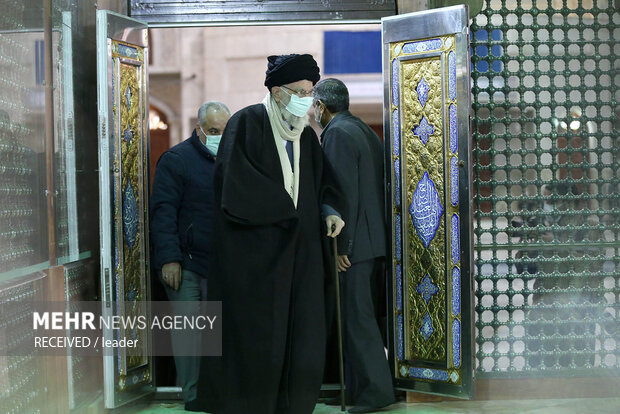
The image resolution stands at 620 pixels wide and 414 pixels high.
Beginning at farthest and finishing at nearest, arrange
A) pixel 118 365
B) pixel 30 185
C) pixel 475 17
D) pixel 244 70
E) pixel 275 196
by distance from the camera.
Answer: pixel 244 70, pixel 475 17, pixel 118 365, pixel 275 196, pixel 30 185

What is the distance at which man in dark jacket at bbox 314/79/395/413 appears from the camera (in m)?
5.04

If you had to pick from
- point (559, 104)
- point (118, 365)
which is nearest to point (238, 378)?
point (118, 365)

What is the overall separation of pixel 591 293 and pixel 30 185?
134 inches

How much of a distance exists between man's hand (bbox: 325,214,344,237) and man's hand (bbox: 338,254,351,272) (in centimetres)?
28

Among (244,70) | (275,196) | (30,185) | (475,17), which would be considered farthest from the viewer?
(244,70)

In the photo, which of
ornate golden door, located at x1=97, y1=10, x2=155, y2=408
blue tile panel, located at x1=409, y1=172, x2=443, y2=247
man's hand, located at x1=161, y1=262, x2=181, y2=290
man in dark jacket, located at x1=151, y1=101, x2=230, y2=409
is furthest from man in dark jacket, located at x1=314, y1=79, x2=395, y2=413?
ornate golden door, located at x1=97, y1=10, x2=155, y2=408

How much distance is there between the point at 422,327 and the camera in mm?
5215

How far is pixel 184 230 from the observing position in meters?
5.20

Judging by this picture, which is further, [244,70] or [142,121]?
[244,70]

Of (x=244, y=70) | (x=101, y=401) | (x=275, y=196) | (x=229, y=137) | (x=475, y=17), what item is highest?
(x=244, y=70)

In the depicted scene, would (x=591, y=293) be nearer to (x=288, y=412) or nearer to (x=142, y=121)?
(x=288, y=412)

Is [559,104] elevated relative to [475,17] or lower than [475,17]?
lower

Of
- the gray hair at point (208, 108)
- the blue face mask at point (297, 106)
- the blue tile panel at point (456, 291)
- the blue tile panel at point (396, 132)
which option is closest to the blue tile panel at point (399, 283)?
the blue tile panel at point (456, 291)

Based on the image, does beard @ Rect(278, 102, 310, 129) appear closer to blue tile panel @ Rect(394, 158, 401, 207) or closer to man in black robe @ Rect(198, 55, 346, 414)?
man in black robe @ Rect(198, 55, 346, 414)
